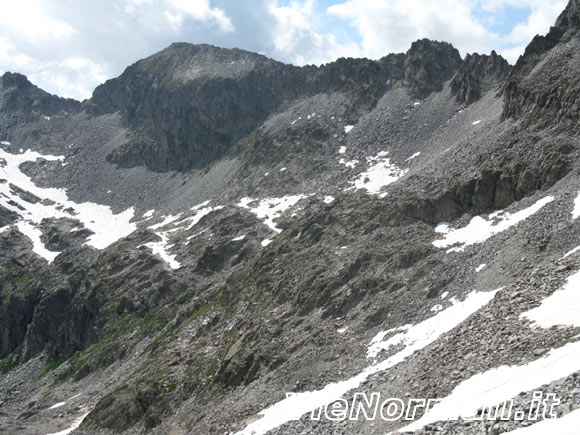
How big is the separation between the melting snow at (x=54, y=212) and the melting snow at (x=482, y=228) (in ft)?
313

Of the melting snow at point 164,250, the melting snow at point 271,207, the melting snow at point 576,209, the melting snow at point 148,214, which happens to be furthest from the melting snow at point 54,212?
the melting snow at point 576,209

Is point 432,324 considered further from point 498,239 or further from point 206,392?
point 206,392

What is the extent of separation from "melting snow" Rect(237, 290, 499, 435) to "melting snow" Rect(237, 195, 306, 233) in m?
54.6

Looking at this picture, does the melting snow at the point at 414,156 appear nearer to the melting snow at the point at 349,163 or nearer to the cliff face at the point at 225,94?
the melting snow at the point at 349,163

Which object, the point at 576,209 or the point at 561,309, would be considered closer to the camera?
the point at 561,309

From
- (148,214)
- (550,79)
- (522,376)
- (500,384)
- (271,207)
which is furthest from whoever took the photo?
(148,214)

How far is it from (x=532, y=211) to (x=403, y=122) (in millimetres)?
67597

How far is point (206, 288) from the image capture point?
79875mm

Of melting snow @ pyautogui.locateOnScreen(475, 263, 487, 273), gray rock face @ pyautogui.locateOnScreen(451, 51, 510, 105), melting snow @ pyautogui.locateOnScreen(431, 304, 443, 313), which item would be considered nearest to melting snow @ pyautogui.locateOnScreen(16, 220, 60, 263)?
gray rock face @ pyautogui.locateOnScreen(451, 51, 510, 105)

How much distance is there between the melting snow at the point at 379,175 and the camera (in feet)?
278

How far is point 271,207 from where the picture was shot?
100 meters

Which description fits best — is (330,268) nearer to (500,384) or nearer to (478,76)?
(500,384)

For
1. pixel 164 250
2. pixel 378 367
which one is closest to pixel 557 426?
pixel 378 367

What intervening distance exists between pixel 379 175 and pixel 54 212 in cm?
10831
